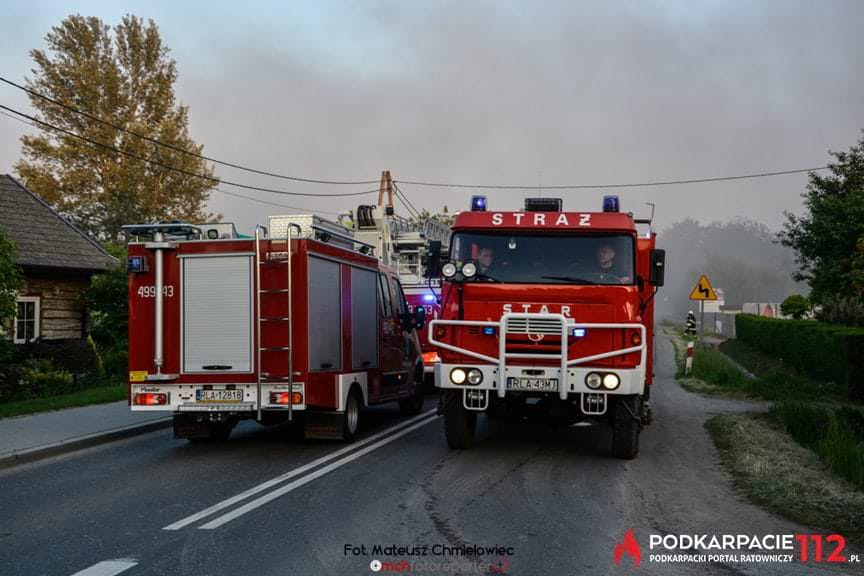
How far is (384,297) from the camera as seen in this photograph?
13.5 m

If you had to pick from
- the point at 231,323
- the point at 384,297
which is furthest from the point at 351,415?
the point at 384,297

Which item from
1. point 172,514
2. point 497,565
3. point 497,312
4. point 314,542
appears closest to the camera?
point 497,565

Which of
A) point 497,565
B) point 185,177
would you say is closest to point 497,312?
point 497,565

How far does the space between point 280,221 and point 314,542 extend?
5464 mm

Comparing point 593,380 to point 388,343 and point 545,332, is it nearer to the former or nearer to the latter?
point 545,332

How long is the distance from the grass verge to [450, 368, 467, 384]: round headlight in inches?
123

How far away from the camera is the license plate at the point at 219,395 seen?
9.97m

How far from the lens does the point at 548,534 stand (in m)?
6.47

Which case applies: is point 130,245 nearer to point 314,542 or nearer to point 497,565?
point 314,542

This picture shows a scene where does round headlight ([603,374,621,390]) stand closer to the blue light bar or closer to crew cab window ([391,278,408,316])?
the blue light bar

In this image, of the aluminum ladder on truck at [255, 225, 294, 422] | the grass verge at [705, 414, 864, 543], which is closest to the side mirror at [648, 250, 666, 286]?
the grass verge at [705, 414, 864, 543]

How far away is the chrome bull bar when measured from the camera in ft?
30.6

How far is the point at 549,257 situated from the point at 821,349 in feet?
41.7

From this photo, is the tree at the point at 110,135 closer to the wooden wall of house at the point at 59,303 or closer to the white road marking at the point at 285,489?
the wooden wall of house at the point at 59,303
